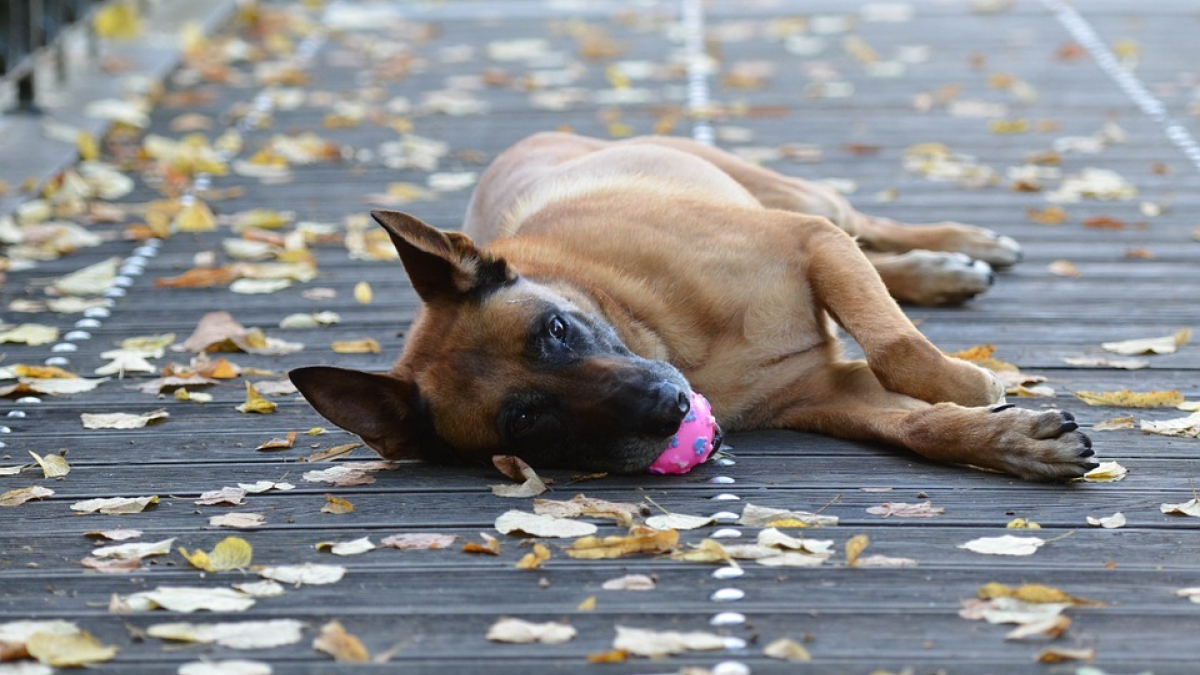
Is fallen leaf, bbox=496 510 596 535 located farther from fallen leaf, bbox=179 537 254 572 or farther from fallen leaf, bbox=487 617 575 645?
fallen leaf, bbox=179 537 254 572

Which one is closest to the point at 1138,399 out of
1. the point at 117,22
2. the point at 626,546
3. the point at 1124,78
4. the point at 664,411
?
the point at 664,411

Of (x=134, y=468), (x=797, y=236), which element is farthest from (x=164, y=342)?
(x=797, y=236)

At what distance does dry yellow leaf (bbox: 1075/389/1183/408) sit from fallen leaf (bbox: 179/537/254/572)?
249 centimetres

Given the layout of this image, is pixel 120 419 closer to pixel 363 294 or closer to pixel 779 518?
pixel 363 294

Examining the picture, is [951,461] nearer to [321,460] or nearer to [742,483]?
[742,483]

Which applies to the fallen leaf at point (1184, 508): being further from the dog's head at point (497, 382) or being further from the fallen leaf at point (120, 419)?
the fallen leaf at point (120, 419)

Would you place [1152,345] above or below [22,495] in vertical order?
above

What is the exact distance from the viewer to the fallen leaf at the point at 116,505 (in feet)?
12.8

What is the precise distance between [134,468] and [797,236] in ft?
6.68

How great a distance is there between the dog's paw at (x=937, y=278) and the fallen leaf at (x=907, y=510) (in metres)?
1.89

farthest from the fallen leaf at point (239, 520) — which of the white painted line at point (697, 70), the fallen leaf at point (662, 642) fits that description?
the white painted line at point (697, 70)

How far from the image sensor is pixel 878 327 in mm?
4270

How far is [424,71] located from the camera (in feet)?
33.8

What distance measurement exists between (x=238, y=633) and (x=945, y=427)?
187 cm
